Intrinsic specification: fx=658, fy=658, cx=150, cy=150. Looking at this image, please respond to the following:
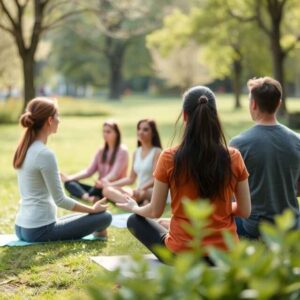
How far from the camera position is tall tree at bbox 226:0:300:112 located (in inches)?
1054

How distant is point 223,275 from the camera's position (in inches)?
83.3

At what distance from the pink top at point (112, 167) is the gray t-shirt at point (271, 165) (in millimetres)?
4252

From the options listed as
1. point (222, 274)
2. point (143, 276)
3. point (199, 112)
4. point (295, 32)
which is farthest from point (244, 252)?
point (295, 32)

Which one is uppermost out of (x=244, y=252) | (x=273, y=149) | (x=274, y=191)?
(x=244, y=252)

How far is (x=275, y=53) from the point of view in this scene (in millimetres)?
26734

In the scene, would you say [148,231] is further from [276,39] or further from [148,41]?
[148,41]

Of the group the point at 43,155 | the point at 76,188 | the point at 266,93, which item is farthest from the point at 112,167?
the point at 266,93

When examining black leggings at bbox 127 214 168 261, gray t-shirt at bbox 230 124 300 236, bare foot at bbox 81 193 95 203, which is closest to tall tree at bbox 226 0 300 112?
bare foot at bbox 81 193 95 203

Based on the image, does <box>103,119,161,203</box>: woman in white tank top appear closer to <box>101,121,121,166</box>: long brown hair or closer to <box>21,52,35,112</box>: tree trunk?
<box>101,121,121,166</box>: long brown hair

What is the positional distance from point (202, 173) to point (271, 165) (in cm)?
133

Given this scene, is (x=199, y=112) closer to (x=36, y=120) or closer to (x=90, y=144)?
(x=36, y=120)

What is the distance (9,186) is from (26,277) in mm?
6219

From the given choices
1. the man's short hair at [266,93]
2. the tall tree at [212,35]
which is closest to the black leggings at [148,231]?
the man's short hair at [266,93]

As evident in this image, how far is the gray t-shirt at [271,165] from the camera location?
5.41m
